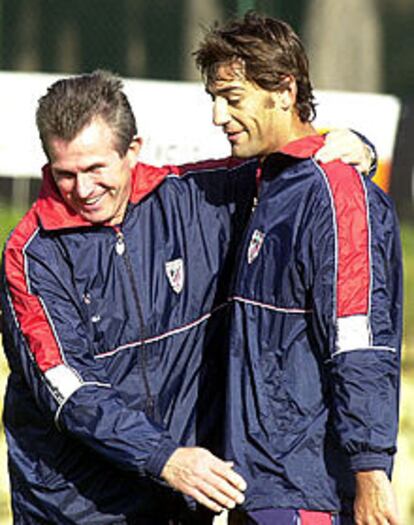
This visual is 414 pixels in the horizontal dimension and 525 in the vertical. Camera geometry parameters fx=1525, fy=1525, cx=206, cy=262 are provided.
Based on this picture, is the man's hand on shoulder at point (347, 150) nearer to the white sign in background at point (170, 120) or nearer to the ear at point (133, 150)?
the ear at point (133, 150)

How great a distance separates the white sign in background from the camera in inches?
280

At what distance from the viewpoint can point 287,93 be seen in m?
4.09

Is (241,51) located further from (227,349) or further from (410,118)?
(410,118)

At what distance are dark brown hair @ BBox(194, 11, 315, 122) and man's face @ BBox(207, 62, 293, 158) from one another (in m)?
0.02

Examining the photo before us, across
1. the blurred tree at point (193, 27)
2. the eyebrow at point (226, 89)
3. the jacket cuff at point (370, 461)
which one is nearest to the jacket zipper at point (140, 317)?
the eyebrow at point (226, 89)

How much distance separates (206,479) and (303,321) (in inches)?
18.5

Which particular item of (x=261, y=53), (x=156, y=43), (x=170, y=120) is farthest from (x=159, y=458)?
(x=156, y=43)

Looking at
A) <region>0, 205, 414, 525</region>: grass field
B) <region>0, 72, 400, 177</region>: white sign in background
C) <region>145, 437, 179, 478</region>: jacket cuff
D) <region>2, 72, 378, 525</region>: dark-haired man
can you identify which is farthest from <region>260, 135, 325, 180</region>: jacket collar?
<region>0, 72, 400, 177</region>: white sign in background

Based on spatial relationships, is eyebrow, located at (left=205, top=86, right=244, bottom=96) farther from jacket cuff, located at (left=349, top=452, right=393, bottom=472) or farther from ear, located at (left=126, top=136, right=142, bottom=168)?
jacket cuff, located at (left=349, top=452, right=393, bottom=472)

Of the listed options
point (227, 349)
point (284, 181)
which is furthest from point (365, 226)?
point (227, 349)

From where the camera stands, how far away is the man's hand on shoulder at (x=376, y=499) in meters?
3.75

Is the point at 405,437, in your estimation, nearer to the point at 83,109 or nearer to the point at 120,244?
→ the point at 120,244

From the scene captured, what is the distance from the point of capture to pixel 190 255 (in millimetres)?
4316

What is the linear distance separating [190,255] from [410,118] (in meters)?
3.31
